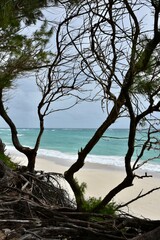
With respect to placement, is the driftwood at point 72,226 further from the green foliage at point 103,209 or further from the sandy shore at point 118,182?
the sandy shore at point 118,182

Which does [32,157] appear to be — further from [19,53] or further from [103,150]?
[103,150]

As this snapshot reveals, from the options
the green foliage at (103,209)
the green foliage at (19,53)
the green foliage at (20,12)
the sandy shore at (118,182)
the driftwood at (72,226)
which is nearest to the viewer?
the driftwood at (72,226)

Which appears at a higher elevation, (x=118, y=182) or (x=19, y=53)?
(x=19, y=53)

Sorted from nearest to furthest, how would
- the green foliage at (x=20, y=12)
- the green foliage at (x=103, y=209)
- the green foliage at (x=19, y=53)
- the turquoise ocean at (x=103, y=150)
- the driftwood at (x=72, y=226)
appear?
the driftwood at (x=72, y=226), the green foliage at (x=103, y=209), the green foliage at (x=20, y=12), the green foliage at (x=19, y=53), the turquoise ocean at (x=103, y=150)

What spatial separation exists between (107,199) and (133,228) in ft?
1.20

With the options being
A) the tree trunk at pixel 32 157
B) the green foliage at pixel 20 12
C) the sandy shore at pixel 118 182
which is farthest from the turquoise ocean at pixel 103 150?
the green foliage at pixel 20 12

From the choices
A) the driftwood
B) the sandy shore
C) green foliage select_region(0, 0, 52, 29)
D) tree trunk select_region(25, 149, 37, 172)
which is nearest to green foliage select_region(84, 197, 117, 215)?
the driftwood

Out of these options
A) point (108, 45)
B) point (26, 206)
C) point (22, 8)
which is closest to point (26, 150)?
point (22, 8)

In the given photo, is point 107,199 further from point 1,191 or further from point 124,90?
point 1,191

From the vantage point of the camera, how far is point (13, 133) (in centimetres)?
459

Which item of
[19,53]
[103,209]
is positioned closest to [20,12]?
[19,53]

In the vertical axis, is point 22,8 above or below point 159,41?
above

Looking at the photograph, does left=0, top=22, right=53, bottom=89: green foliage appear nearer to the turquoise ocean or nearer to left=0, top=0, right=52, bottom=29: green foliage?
left=0, top=0, right=52, bottom=29: green foliage

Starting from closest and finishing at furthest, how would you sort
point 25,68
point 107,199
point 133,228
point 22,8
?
point 133,228 → point 107,199 → point 22,8 → point 25,68
